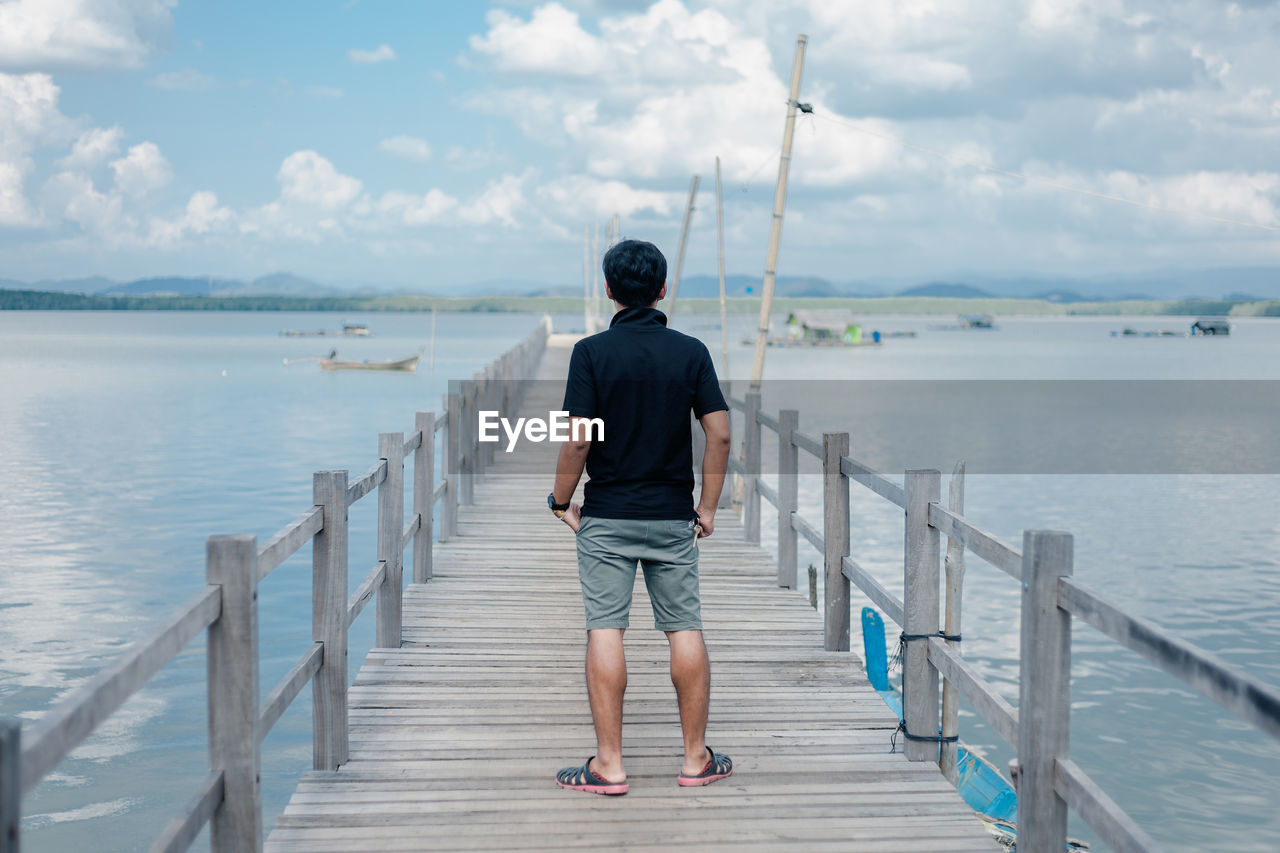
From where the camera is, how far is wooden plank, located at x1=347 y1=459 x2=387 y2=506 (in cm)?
501

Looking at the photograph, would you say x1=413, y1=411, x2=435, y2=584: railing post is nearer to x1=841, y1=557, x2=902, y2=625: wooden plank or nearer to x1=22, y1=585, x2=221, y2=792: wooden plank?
x1=841, y1=557, x2=902, y2=625: wooden plank

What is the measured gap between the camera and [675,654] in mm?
4344

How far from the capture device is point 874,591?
5.76 m

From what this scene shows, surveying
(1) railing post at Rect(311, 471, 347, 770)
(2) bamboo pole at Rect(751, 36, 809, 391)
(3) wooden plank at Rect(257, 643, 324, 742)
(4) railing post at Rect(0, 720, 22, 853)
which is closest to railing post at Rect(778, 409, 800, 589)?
(1) railing post at Rect(311, 471, 347, 770)

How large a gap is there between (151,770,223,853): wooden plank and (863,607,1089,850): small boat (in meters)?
4.62

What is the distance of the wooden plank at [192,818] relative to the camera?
9.64 ft

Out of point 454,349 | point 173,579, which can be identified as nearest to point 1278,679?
point 173,579

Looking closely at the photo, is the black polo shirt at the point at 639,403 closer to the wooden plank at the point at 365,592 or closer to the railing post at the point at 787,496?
the wooden plank at the point at 365,592

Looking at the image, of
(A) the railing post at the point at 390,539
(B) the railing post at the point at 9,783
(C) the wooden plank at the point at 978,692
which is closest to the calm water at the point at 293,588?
(A) the railing post at the point at 390,539

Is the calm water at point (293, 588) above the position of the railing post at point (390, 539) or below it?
below

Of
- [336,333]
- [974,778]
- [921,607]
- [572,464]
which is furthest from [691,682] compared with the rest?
[336,333]

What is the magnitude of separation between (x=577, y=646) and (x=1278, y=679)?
1015cm

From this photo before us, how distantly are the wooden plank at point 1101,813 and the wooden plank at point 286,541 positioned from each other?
2.39m

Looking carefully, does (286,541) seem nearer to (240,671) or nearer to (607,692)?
(240,671)
